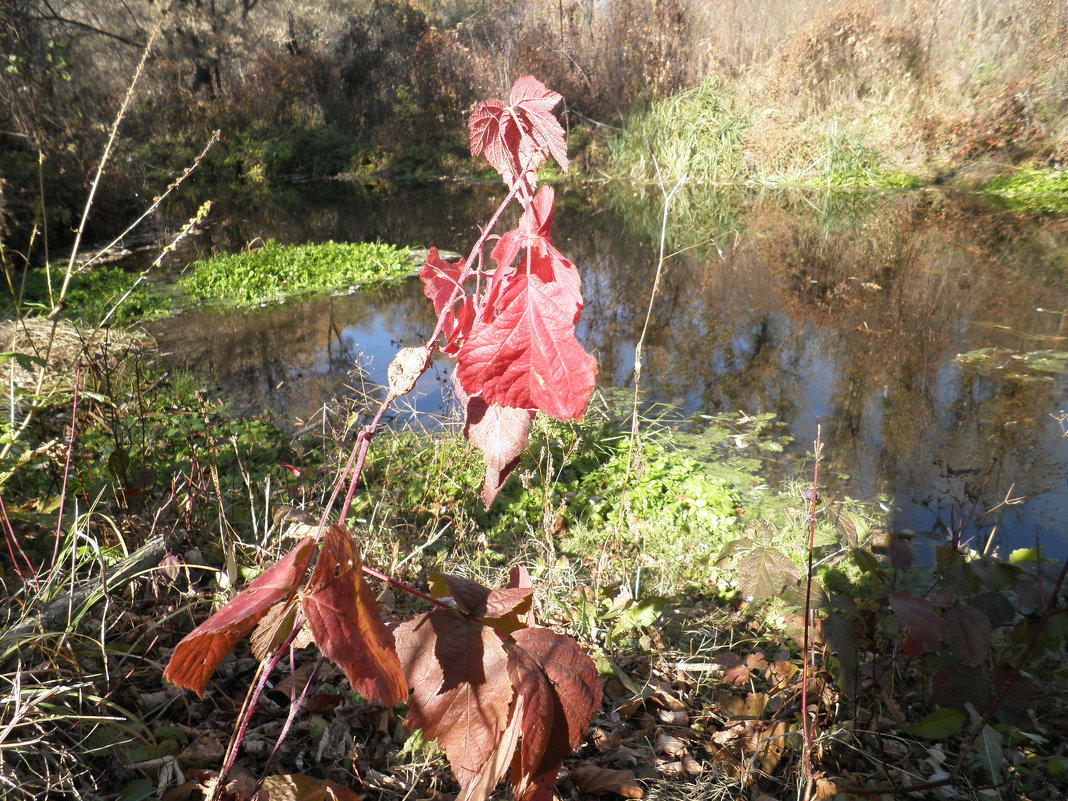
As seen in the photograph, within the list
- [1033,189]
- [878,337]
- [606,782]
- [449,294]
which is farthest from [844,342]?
[1033,189]

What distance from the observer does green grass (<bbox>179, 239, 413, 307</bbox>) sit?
7.04 m

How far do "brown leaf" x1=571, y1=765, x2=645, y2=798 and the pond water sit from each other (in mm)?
1047

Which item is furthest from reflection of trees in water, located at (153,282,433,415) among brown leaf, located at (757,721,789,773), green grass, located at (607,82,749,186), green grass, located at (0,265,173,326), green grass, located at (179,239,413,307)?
green grass, located at (607,82,749,186)

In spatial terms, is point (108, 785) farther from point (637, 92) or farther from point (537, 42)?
point (537, 42)

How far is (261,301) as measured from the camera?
683 centimetres

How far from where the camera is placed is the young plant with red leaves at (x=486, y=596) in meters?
0.73

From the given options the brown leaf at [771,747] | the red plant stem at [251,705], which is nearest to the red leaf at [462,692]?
the red plant stem at [251,705]

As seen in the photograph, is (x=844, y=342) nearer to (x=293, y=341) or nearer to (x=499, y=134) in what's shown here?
(x=293, y=341)

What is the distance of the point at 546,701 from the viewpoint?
2.94 ft

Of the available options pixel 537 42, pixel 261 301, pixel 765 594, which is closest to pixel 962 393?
pixel 765 594

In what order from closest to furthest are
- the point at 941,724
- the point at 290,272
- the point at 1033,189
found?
the point at 941,724 → the point at 290,272 → the point at 1033,189

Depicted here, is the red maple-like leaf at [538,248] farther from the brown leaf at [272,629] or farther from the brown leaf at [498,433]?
the brown leaf at [272,629]

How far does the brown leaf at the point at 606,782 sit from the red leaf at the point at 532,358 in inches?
41.9

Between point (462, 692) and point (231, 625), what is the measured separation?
Answer: 13.3 inches
